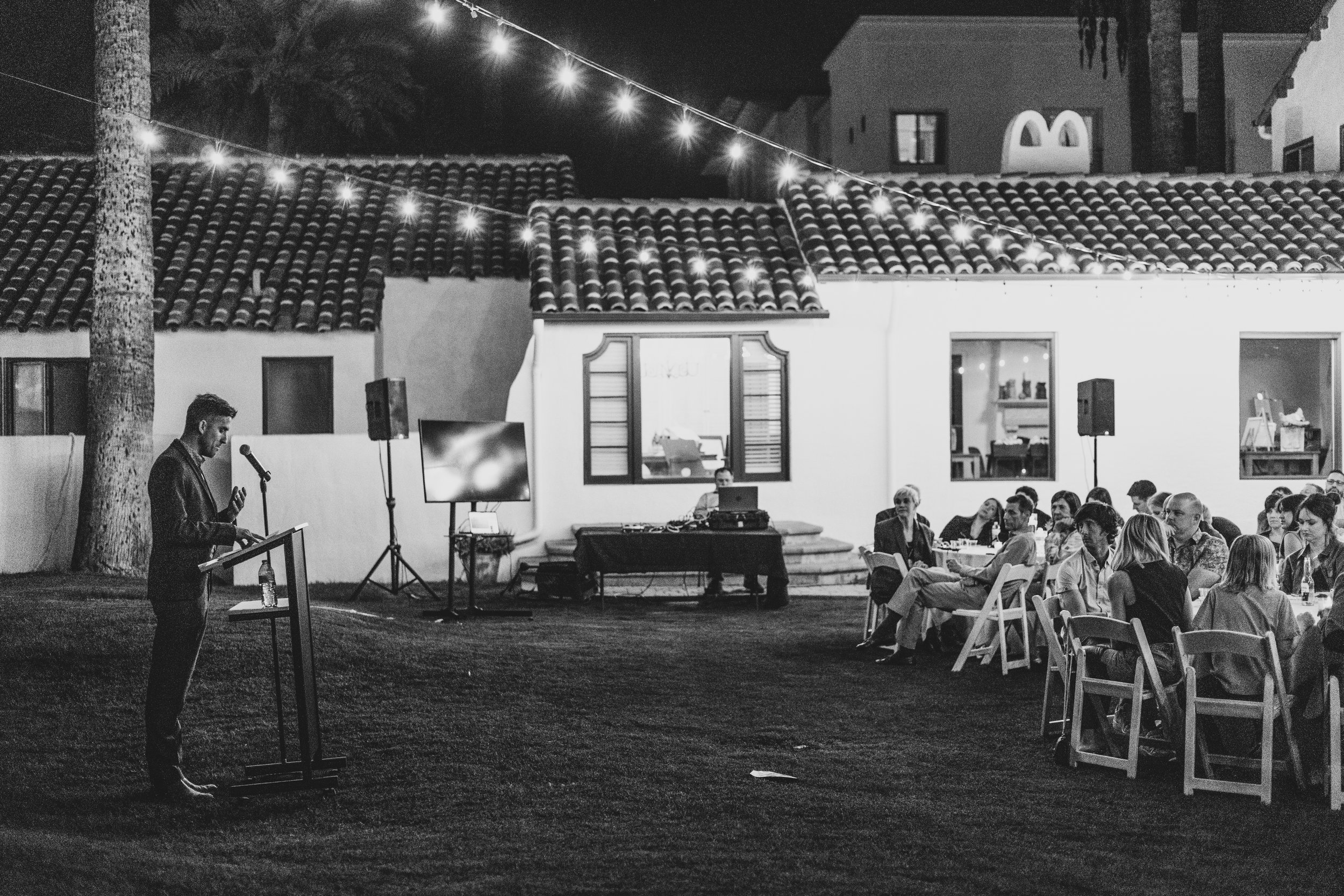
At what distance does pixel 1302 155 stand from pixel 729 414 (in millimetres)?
10764

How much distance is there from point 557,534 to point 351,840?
1029 cm

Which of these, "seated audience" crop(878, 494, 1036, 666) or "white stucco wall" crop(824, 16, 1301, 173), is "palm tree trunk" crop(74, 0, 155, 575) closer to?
"seated audience" crop(878, 494, 1036, 666)

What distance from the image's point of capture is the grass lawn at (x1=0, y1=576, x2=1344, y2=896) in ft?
18.6

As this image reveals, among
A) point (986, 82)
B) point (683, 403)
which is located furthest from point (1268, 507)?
point (986, 82)

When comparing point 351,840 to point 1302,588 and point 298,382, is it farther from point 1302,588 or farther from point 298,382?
point 298,382

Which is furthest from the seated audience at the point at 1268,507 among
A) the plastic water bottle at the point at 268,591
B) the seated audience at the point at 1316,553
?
the plastic water bottle at the point at 268,591

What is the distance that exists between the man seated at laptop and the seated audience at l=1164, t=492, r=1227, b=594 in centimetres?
535

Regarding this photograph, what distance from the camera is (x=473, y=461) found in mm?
12820

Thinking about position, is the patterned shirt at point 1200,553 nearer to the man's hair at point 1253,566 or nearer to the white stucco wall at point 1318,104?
the man's hair at point 1253,566

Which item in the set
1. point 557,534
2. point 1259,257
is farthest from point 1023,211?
point 557,534

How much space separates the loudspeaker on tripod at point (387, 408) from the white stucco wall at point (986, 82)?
12.6 m

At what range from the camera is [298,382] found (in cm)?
1834

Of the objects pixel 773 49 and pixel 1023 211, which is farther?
pixel 773 49

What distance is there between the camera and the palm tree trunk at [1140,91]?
24.4m
